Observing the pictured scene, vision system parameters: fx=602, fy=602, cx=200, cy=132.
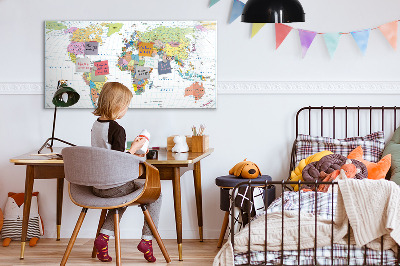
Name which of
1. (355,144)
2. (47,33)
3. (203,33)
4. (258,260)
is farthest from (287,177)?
(47,33)

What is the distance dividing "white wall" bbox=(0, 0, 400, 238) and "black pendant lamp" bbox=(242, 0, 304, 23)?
120cm

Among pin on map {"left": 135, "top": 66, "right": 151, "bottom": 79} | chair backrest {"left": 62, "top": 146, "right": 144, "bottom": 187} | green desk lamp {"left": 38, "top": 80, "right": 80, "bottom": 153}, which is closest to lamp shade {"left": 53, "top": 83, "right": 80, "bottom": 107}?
green desk lamp {"left": 38, "top": 80, "right": 80, "bottom": 153}

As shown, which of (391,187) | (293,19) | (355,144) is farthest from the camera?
(355,144)

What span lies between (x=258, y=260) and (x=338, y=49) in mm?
1912

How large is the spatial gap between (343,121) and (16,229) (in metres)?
2.43

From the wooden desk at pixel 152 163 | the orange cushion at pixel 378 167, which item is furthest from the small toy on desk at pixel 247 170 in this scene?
the orange cushion at pixel 378 167

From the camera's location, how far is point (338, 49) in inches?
168

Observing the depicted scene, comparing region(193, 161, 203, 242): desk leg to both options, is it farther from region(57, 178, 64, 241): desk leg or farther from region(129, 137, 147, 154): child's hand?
region(57, 178, 64, 241): desk leg

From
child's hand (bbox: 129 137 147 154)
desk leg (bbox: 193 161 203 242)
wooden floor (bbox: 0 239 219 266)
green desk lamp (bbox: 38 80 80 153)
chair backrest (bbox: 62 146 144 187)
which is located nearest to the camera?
chair backrest (bbox: 62 146 144 187)

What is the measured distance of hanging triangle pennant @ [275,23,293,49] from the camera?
4.26 m

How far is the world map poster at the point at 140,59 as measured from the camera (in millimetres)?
4285

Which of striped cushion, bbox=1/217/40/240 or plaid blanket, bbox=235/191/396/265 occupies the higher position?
plaid blanket, bbox=235/191/396/265

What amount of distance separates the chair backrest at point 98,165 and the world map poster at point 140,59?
1.15 meters

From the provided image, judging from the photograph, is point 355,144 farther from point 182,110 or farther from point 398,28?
point 182,110
